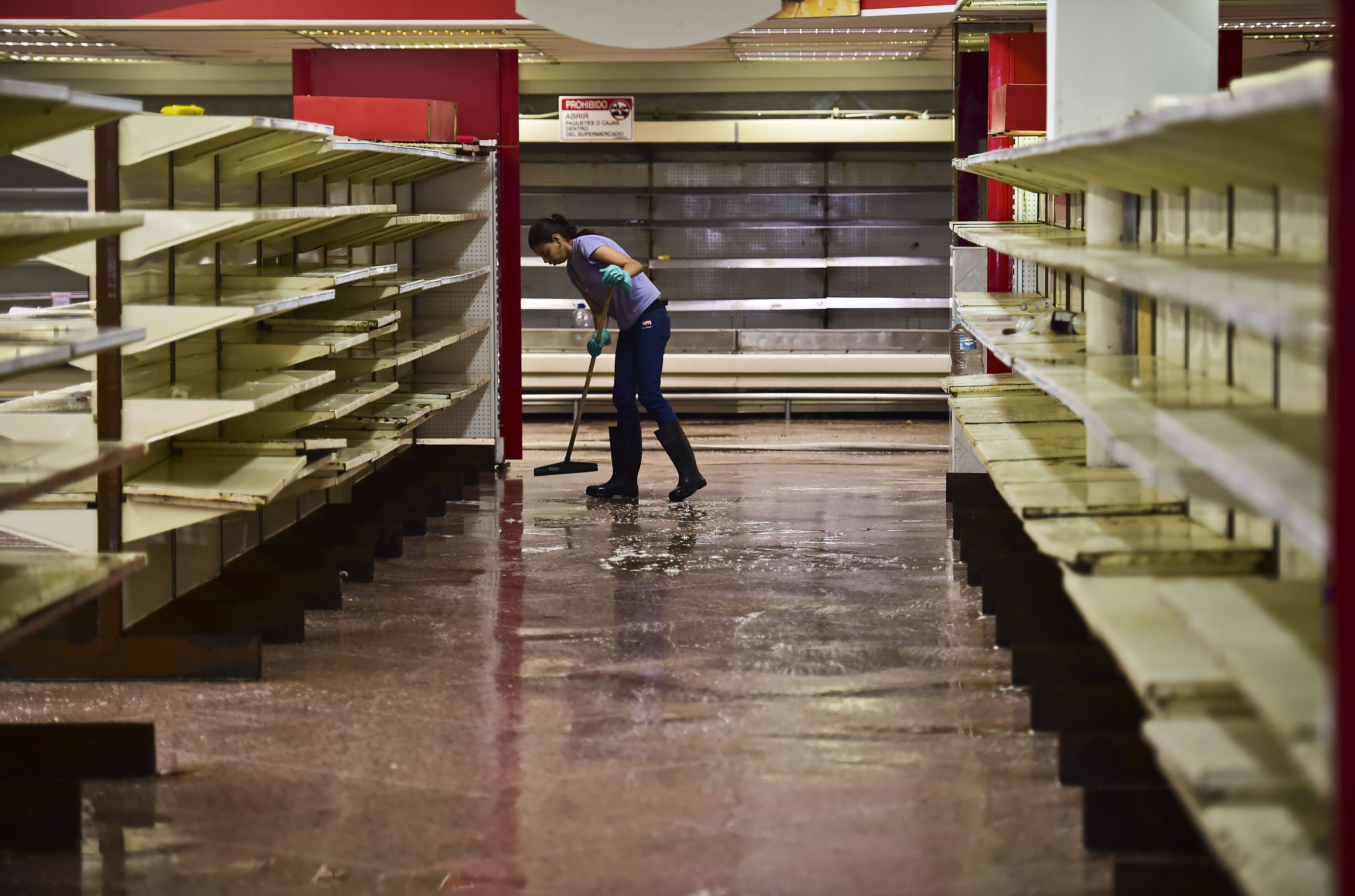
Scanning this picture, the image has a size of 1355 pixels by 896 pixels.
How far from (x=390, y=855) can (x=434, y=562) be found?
3028 millimetres

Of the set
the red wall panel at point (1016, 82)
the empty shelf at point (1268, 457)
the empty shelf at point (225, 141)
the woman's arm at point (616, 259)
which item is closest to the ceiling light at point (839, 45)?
the red wall panel at point (1016, 82)

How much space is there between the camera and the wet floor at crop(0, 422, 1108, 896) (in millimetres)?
3025

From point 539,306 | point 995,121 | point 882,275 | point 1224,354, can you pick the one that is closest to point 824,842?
point 1224,354

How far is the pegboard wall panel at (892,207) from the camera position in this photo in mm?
11164

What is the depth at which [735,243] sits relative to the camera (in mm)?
11320

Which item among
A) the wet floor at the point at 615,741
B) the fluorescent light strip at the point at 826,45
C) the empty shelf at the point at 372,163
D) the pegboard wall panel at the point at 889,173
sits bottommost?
the wet floor at the point at 615,741

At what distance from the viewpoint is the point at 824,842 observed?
3.14 metres

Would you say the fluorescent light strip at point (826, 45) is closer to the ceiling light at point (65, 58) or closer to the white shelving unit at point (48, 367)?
the ceiling light at point (65, 58)

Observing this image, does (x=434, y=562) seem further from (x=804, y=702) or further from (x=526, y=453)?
(x=526, y=453)

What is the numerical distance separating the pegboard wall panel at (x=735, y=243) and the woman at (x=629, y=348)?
379 centimetres

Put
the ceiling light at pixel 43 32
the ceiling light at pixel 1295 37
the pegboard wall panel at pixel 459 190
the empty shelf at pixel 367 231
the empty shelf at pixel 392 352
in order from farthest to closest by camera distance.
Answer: the pegboard wall panel at pixel 459 190 < the ceiling light at pixel 1295 37 < the ceiling light at pixel 43 32 < the empty shelf at pixel 367 231 < the empty shelf at pixel 392 352

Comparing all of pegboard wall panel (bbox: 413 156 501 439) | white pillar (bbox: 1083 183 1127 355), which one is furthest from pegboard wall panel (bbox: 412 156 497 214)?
white pillar (bbox: 1083 183 1127 355)

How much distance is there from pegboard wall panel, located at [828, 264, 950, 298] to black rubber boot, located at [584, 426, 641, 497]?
13.3ft

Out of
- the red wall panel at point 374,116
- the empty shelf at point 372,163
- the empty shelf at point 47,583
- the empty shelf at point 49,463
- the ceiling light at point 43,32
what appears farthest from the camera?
the ceiling light at point 43,32
